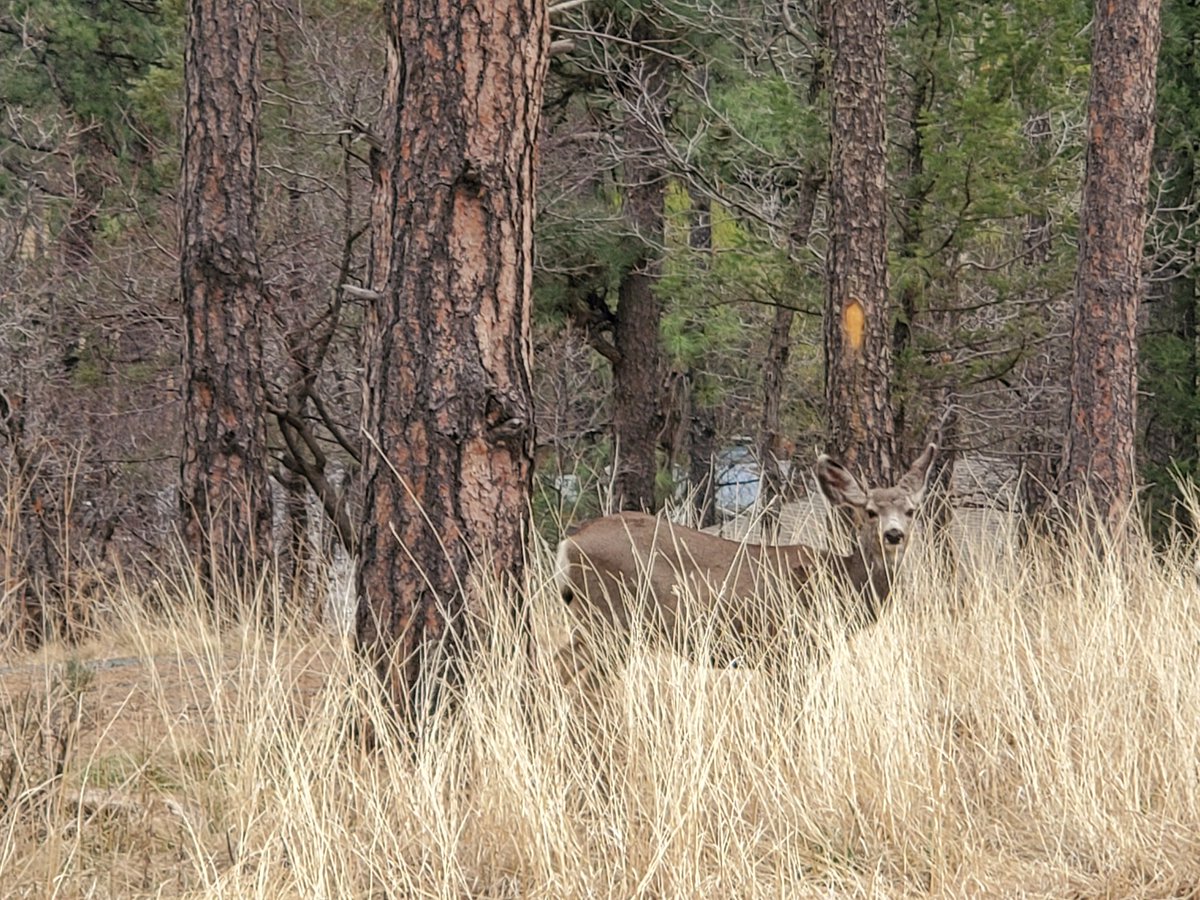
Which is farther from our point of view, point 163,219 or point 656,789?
point 163,219

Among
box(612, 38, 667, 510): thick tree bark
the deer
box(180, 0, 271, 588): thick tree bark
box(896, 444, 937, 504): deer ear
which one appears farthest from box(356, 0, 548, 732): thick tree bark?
box(612, 38, 667, 510): thick tree bark

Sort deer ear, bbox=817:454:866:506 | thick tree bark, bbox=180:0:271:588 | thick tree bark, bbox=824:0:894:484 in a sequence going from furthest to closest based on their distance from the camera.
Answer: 1. thick tree bark, bbox=180:0:271:588
2. thick tree bark, bbox=824:0:894:484
3. deer ear, bbox=817:454:866:506

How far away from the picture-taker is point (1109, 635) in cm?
631

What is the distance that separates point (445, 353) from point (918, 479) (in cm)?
356

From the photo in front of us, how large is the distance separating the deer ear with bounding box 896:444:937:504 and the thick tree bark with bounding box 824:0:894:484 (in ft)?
4.87

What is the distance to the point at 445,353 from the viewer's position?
5375mm

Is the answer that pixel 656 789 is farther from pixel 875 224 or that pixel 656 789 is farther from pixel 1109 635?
pixel 875 224

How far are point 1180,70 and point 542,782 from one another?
13.0 meters

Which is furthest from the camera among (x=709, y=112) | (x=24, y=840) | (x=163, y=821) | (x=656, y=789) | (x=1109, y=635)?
(x=709, y=112)

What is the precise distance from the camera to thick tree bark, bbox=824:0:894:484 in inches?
384

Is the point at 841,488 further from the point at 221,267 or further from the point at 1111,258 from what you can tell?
the point at 221,267

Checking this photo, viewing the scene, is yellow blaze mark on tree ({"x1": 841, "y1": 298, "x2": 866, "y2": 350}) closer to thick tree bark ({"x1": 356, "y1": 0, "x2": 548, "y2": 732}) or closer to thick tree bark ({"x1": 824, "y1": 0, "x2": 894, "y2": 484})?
thick tree bark ({"x1": 824, "y1": 0, "x2": 894, "y2": 484})

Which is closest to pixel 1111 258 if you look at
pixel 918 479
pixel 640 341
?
pixel 918 479

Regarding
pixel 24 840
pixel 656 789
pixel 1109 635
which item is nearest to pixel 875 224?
pixel 1109 635
